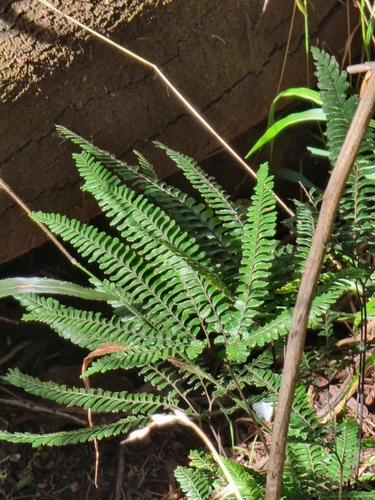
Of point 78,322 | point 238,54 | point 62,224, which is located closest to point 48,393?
point 78,322

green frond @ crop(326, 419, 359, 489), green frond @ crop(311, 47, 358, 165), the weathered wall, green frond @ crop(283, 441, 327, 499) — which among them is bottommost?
green frond @ crop(326, 419, 359, 489)

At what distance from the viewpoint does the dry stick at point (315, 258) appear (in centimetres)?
85

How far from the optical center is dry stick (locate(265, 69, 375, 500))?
0.85 m

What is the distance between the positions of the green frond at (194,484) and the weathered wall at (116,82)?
910 millimetres

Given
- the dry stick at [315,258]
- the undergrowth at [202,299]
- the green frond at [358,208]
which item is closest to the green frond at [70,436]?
the undergrowth at [202,299]

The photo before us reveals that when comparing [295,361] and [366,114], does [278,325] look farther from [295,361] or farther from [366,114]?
[366,114]

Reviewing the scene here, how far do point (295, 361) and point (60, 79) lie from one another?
129 cm

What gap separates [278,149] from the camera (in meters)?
2.60

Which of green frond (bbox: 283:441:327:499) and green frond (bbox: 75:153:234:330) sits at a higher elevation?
green frond (bbox: 75:153:234:330)

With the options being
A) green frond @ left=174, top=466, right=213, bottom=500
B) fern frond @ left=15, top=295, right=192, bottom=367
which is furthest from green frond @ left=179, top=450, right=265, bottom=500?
fern frond @ left=15, top=295, right=192, bottom=367

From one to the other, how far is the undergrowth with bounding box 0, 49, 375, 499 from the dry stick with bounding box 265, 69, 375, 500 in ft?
1.31

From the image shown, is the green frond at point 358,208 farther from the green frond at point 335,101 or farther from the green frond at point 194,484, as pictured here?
the green frond at point 194,484

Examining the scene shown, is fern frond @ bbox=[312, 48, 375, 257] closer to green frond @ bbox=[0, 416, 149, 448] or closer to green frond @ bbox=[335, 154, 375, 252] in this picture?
green frond @ bbox=[335, 154, 375, 252]

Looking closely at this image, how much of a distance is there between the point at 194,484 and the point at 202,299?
0.50 metres
